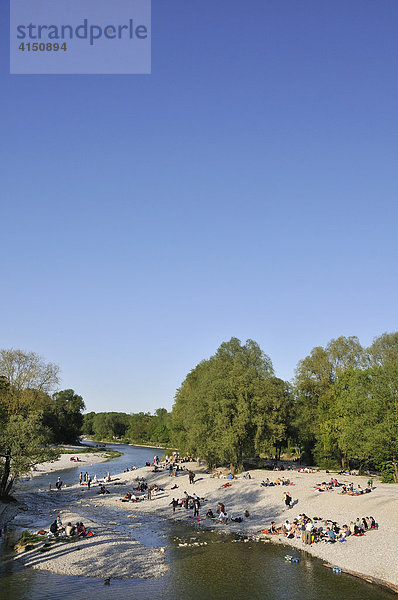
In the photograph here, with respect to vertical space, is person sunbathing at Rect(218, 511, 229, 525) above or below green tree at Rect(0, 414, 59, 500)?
below

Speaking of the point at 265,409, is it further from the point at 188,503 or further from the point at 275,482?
the point at 188,503

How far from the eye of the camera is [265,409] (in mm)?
64250

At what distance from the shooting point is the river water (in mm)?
25391

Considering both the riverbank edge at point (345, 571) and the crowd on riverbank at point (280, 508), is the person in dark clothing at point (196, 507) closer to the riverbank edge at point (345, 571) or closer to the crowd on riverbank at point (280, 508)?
the crowd on riverbank at point (280, 508)

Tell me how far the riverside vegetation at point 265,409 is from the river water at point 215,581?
19.9 meters

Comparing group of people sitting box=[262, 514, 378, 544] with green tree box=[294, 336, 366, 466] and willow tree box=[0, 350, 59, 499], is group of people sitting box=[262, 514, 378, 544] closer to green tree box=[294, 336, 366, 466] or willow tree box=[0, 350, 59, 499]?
willow tree box=[0, 350, 59, 499]

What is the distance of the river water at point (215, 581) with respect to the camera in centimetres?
2539

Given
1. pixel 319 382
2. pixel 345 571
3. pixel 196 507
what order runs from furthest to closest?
pixel 319 382 < pixel 196 507 < pixel 345 571

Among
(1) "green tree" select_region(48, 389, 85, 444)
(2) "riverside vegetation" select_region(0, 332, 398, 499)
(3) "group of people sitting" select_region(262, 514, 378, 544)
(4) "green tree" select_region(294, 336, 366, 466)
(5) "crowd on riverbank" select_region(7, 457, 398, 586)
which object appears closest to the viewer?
(5) "crowd on riverbank" select_region(7, 457, 398, 586)

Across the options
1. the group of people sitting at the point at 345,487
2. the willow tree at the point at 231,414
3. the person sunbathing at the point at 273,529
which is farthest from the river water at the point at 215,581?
the willow tree at the point at 231,414

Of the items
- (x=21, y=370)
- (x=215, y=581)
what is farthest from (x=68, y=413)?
(x=215, y=581)

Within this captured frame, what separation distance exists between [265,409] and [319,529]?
27.5m

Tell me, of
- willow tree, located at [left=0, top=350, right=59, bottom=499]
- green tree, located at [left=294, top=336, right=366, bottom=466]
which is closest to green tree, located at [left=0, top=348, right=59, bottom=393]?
willow tree, located at [left=0, top=350, right=59, bottom=499]

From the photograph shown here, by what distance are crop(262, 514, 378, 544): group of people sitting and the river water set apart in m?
2.68
